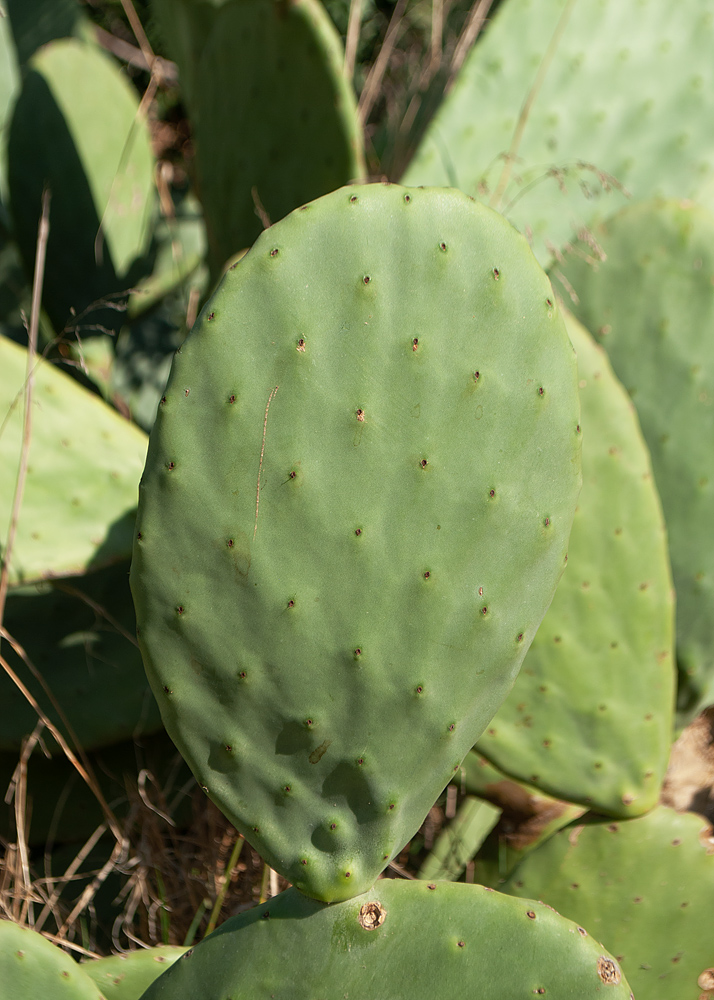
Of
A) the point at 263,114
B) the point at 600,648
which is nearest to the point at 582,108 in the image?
the point at 263,114

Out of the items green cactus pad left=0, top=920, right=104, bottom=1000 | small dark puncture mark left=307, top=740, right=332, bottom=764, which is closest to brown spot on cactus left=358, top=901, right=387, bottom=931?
small dark puncture mark left=307, top=740, right=332, bottom=764

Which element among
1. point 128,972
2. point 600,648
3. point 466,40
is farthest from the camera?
point 466,40

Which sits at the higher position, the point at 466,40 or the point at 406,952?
the point at 466,40

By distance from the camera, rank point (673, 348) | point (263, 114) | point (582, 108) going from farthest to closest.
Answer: point (582, 108) → point (263, 114) → point (673, 348)

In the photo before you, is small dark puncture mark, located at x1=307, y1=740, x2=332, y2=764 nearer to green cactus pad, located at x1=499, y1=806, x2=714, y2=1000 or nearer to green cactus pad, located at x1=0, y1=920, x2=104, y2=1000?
green cactus pad, located at x1=0, y1=920, x2=104, y2=1000

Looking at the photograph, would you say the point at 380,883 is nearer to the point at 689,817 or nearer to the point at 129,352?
the point at 689,817

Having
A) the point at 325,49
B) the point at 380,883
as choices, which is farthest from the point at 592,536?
the point at 325,49

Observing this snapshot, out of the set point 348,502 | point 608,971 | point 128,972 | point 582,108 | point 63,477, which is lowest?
point 128,972

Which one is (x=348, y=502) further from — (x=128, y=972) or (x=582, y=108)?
(x=582, y=108)
